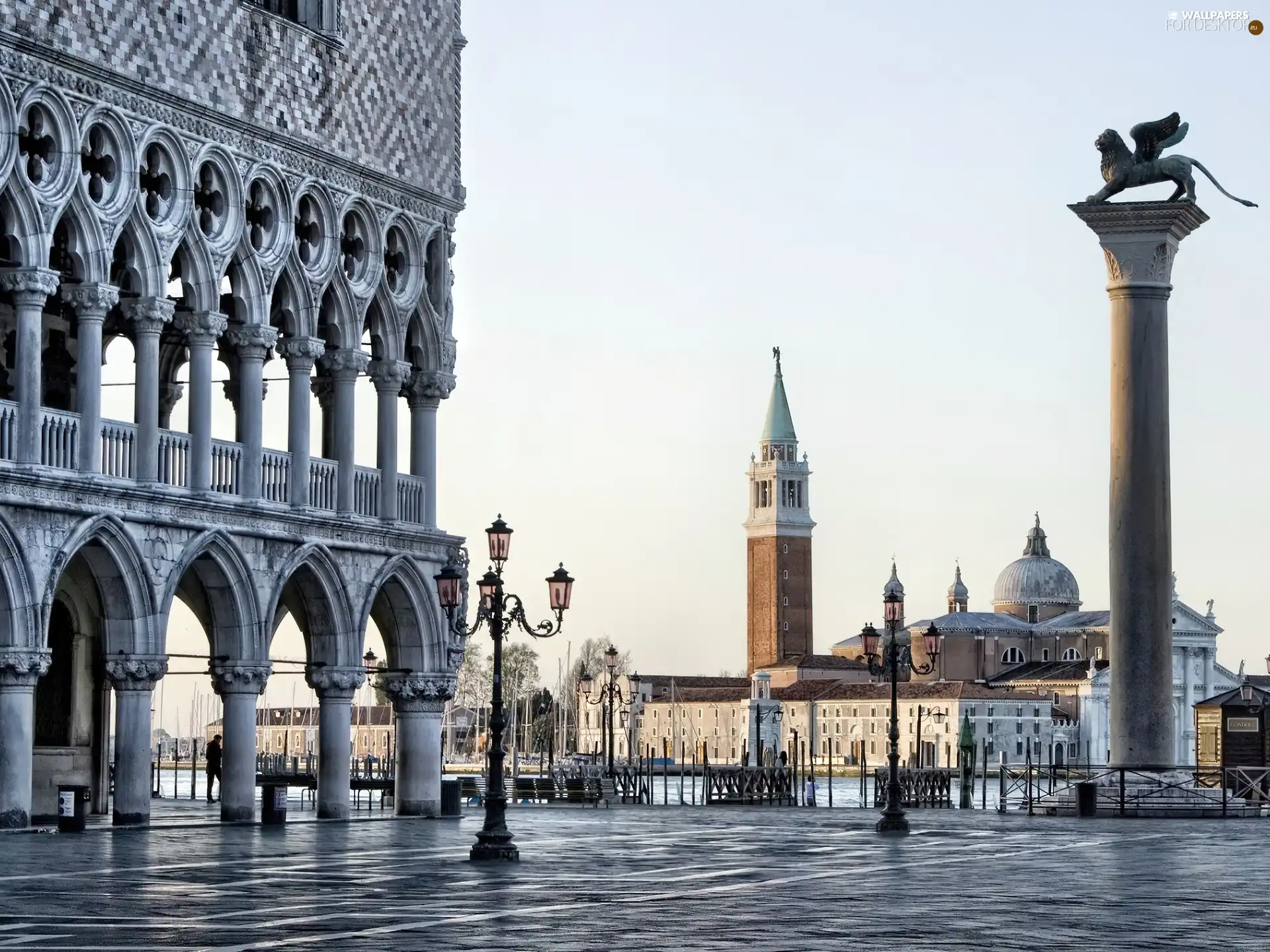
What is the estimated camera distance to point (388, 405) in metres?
38.6

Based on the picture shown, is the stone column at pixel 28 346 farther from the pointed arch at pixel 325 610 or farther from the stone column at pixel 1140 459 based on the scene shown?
the stone column at pixel 1140 459

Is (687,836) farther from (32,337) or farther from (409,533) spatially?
(32,337)

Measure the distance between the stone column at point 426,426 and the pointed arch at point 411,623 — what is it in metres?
1.14

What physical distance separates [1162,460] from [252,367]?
13.4m

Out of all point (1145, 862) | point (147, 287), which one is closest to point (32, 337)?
point (147, 287)

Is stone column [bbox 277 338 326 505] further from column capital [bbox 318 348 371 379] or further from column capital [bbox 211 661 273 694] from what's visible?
column capital [bbox 211 661 273 694]

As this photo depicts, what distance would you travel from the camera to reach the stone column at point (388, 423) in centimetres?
3825

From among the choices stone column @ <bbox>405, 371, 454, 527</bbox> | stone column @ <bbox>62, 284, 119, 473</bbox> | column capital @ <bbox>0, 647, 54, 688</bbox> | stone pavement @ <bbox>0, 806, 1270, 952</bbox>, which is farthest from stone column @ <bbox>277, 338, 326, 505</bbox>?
column capital @ <bbox>0, 647, 54, 688</bbox>

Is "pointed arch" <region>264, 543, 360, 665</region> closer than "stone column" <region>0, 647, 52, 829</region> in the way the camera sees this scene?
No

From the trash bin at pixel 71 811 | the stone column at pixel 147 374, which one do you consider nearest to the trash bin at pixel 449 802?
the stone column at pixel 147 374

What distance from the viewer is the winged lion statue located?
38.9 metres

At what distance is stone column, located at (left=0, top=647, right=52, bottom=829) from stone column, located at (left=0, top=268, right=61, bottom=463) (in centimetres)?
246

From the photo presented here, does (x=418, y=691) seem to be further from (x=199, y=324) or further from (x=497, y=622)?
(x=497, y=622)

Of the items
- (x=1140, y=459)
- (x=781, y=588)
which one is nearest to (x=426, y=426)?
(x=1140, y=459)
